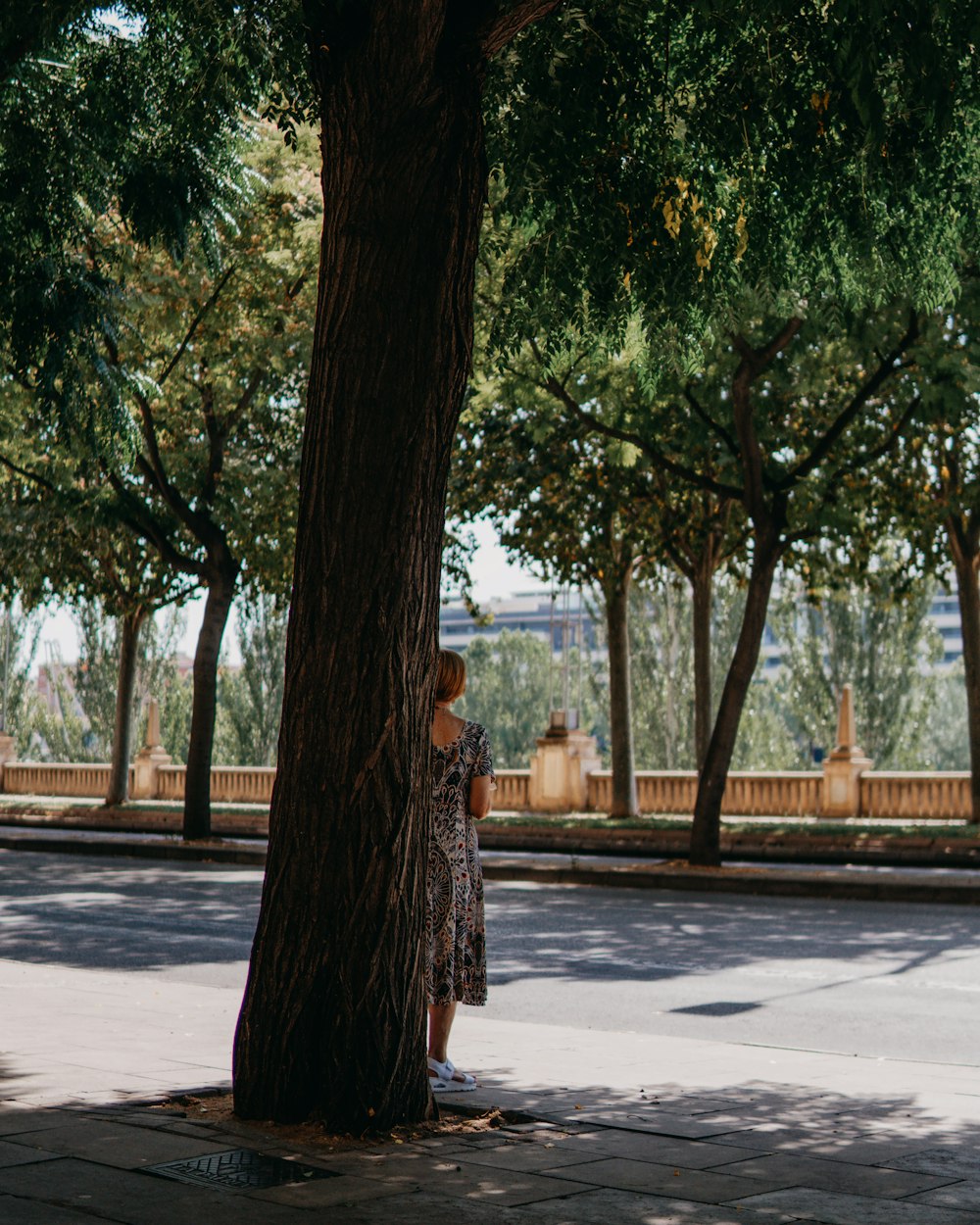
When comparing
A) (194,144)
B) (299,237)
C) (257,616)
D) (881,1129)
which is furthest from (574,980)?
(257,616)

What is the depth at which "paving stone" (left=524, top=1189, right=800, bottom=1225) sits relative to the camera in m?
4.65

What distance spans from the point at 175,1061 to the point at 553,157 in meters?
4.91

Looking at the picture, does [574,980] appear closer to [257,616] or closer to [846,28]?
[846,28]

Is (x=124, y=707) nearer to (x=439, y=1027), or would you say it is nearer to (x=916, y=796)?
(x=916, y=796)

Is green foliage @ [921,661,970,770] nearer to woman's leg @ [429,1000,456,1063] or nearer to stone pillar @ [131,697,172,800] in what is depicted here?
stone pillar @ [131,697,172,800]

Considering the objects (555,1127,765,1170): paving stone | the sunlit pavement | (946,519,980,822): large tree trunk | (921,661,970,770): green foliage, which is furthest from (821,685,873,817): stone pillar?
(921,661,970,770): green foliage

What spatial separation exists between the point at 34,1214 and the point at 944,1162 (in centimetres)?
297

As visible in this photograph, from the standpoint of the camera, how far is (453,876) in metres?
6.98

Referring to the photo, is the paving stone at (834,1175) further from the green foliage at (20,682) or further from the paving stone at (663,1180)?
the green foliage at (20,682)

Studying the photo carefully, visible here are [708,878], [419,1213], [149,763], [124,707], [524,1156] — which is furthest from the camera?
[149,763]

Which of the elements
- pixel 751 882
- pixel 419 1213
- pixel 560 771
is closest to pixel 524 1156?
pixel 419 1213

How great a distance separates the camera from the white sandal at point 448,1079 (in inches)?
267

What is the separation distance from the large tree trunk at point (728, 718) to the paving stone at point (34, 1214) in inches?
611

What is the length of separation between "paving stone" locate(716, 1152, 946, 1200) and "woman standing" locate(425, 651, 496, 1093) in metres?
1.65
